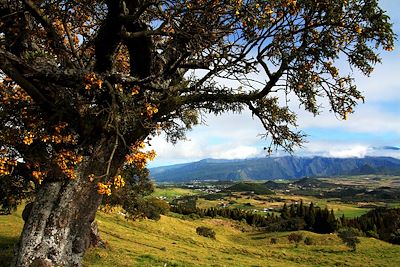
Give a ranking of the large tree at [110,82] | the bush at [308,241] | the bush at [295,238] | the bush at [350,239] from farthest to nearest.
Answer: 1. the bush at [295,238]
2. the bush at [308,241]
3. the bush at [350,239]
4. the large tree at [110,82]

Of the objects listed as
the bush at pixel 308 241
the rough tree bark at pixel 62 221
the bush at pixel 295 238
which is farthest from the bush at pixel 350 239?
the rough tree bark at pixel 62 221

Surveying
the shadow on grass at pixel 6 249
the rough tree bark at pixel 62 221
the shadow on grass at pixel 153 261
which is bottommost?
the shadow on grass at pixel 153 261

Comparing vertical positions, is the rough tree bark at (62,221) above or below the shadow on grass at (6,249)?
above

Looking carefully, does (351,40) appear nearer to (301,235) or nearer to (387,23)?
(387,23)

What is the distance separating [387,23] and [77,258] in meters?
13.1

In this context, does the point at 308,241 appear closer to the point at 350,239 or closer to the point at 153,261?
the point at 350,239

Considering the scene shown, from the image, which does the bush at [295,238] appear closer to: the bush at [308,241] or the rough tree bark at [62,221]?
the bush at [308,241]

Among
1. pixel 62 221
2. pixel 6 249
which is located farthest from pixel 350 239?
pixel 62 221

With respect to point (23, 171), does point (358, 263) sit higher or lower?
lower

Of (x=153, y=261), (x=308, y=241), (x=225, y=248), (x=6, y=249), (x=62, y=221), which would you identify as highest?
(x=62, y=221)

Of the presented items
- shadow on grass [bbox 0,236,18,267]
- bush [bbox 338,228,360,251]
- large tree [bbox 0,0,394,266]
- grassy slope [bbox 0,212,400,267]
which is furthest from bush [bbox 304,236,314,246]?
large tree [bbox 0,0,394,266]

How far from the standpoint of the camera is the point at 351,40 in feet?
40.2

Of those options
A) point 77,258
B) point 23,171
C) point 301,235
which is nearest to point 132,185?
point 23,171

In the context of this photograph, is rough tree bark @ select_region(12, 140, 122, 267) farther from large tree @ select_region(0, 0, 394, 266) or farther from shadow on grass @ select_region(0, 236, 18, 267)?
shadow on grass @ select_region(0, 236, 18, 267)
